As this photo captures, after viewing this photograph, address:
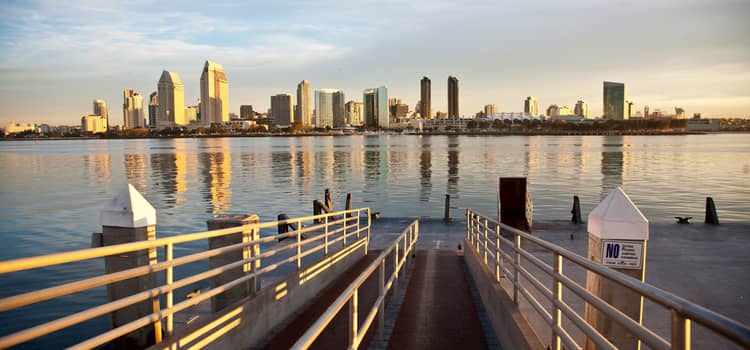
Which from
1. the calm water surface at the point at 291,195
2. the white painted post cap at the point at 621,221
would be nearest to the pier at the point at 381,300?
the white painted post cap at the point at 621,221

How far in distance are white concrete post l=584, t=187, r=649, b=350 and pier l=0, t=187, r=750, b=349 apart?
8cm

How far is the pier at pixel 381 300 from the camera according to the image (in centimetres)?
330

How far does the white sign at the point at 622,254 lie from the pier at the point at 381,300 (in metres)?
0.22

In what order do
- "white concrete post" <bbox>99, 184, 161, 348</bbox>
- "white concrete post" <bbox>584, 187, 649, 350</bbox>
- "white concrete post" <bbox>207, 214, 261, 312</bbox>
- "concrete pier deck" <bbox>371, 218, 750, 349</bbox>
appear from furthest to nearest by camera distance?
"concrete pier deck" <bbox>371, 218, 750, 349</bbox> → "white concrete post" <bbox>207, 214, 261, 312</bbox> → "white concrete post" <bbox>99, 184, 161, 348</bbox> → "white concrete post" <bbox>584, 187, 649, 350</bbox>

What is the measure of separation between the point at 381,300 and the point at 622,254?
278cm

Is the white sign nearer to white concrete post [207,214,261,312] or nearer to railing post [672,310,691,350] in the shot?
railing post [672,310,691,350]

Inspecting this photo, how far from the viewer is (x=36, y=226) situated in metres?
30.1

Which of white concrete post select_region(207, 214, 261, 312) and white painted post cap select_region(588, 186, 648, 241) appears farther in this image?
white concrete post select_region(207, 214, 261, 312)

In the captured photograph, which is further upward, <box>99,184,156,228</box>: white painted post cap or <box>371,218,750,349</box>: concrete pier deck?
<box>99,184,156,228</box>: white painted post cap

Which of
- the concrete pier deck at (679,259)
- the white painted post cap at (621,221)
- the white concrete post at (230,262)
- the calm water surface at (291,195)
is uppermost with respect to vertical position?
the white painted post cap at (621,221)

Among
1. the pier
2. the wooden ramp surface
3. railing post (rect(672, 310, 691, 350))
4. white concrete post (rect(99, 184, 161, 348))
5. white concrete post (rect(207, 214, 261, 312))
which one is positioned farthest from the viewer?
white concrete post (rect(207, 214, 261, 312))

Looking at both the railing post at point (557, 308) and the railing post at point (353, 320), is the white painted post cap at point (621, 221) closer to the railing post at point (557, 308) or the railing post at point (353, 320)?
the railing post at point (557, 308)

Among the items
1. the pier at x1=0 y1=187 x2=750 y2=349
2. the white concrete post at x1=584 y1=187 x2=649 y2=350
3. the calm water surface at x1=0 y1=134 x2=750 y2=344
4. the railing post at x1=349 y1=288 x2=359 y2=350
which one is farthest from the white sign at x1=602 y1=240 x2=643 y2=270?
the calm water surface at x1=0 y1=134 x2=750 y2=344

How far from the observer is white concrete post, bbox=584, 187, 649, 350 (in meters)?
4.40
